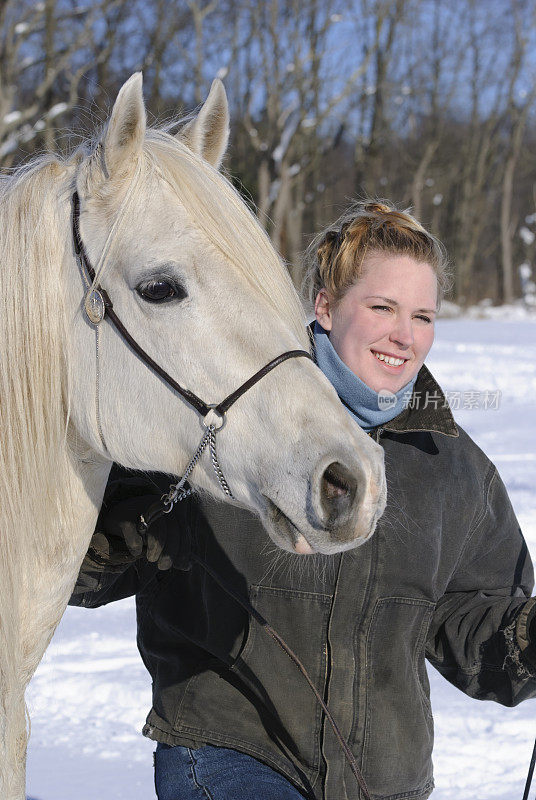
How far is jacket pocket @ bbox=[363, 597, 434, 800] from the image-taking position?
68.9 inches

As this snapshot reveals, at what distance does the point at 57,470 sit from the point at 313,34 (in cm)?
2002

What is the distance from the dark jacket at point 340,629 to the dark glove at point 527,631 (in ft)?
0.10

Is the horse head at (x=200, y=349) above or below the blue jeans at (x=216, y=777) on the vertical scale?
above

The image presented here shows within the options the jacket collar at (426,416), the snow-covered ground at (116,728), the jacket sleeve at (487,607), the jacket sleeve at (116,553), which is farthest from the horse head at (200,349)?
the snow-covered ground at (116,728)

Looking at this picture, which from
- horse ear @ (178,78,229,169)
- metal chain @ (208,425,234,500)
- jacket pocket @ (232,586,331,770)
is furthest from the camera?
jacket pocket @ (232,586,331,770)

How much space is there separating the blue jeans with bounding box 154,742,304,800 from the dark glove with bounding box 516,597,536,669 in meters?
0.57

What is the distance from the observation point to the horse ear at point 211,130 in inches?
63.2

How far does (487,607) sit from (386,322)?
71cm

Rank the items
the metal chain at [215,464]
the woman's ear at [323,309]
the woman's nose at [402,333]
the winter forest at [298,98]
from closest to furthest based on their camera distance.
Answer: the metal chain at [215,464], the woman's nose at [402,333], the woman's ear at [323,309], the winter forest at [298,98]

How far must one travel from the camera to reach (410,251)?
1.88m

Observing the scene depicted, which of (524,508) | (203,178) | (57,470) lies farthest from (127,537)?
(524,508)

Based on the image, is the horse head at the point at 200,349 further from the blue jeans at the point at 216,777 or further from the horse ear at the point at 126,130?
the blue jeans at the point at 216,777

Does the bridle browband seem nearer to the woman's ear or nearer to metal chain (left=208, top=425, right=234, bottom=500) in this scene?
metal chain (left=208, top=425, right=234, bottom=500)

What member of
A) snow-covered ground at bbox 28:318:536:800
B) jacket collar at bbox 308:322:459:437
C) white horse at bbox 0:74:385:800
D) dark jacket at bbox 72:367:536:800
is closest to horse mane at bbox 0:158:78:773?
white horse at bbox 0:74:385:800
